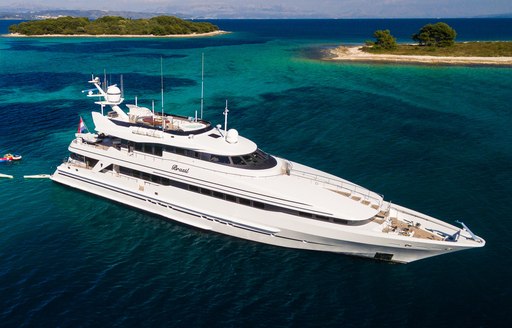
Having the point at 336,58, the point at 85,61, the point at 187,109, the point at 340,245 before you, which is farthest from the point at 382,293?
the point at 85,61

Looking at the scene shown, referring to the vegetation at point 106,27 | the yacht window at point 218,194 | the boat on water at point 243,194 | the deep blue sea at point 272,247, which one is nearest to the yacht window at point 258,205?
the boat on water at point 243,194

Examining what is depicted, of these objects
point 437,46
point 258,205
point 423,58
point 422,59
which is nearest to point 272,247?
point 258,205

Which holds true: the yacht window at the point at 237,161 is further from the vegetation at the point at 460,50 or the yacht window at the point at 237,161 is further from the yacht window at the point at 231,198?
the vegetation at the point at 460,50

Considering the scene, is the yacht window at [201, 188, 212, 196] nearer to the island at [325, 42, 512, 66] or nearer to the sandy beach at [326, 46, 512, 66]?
the island at [325, 42, 512, 66]

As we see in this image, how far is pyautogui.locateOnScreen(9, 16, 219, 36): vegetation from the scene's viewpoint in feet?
504

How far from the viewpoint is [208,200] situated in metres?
24.4

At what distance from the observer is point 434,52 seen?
10150 centimetres

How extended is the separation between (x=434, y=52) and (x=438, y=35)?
1066cm

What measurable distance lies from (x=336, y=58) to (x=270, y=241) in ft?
272

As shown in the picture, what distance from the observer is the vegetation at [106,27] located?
154m

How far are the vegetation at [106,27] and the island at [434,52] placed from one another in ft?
269

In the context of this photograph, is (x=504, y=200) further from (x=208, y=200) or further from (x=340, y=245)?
(x=208, y=200)

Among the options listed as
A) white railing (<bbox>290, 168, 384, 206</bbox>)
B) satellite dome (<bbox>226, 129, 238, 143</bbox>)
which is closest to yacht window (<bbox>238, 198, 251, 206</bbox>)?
white railing (<bbox>290, 168, 384, 206</bbox>)

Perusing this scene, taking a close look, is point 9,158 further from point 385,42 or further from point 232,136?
point 385,42
